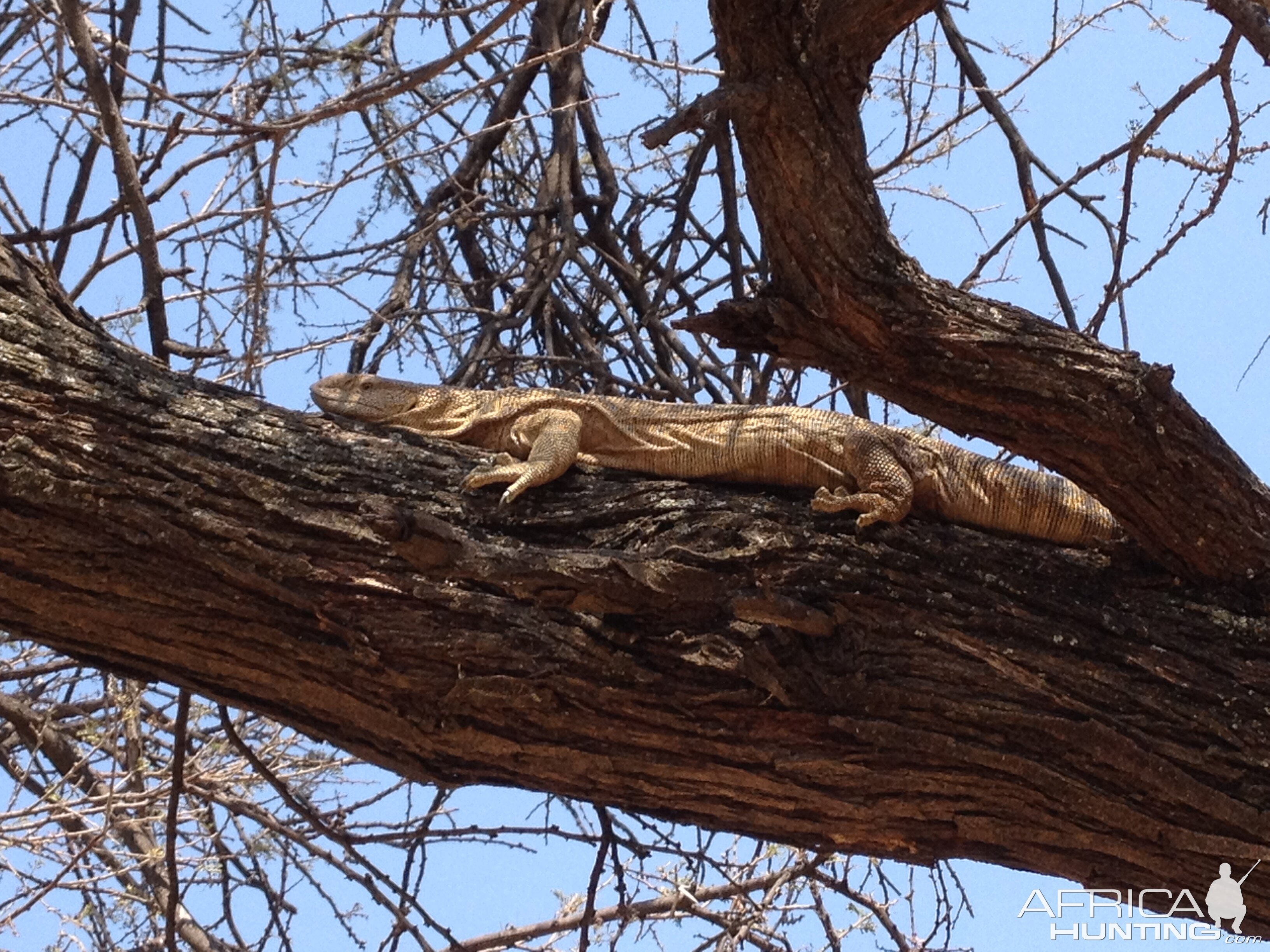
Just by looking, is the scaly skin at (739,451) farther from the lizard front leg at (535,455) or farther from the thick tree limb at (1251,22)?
the thick tree limb at (1251,22)

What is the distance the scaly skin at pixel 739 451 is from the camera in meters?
4.50

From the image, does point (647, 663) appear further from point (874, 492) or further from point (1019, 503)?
point (1019, 503)

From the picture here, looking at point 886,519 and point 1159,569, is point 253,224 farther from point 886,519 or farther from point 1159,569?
point 1159,569

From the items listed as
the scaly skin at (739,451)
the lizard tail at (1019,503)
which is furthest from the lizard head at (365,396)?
the lizard tail at (1019,503)

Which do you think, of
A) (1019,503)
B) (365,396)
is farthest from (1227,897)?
(365,396)

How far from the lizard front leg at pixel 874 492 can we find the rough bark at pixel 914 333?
426 millimetres

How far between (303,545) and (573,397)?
1.85 meters

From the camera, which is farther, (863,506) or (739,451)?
(739,451)

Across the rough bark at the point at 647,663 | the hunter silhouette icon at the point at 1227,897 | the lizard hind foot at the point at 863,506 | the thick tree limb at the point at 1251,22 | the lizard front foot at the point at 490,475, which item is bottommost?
the hunter silhouette icon at the point at 1227,897

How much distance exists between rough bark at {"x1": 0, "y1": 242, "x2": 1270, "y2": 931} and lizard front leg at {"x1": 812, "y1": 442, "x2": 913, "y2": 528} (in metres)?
0.41

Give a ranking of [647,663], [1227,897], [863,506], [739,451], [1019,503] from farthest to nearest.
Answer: [739,451] → [1019,503] → [863,506] → [647,663] → [1227,897]

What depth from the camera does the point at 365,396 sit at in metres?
5.77

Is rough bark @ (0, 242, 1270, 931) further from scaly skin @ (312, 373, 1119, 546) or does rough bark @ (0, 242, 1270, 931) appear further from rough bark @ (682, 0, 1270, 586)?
scaly skin @ (312, 373, 1119, 546)

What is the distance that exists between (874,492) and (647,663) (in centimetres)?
121
